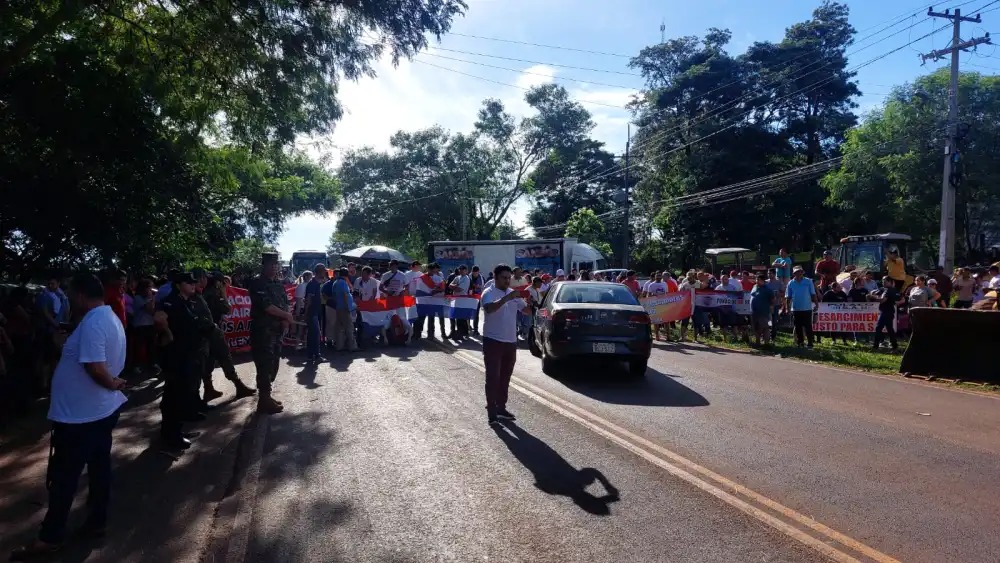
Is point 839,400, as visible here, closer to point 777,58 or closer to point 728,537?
point 728,537

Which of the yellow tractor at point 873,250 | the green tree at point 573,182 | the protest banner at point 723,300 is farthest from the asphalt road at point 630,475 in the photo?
the green tree at point 573,182

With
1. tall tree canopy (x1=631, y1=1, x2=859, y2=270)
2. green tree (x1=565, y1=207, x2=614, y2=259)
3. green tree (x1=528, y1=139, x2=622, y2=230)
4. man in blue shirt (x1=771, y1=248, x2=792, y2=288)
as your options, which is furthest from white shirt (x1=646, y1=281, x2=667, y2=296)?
green tree (x1=528, y1=139, x2=622, y2=230)

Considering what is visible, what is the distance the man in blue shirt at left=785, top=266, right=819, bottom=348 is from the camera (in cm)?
1585

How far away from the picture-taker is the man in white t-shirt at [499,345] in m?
8.31

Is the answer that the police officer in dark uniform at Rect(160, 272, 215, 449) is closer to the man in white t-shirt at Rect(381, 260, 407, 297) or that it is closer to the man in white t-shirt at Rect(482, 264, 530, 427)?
the man in white t-shirt at Rect(482, 264, 530, 427)

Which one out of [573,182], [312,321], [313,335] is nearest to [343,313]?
[312,321]

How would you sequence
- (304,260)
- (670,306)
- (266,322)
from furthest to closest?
(304,260) < (670,306) < (266,322)

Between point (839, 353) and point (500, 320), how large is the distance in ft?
31.7

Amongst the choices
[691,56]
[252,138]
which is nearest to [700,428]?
[252,138]

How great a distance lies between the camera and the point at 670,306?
18.6 m

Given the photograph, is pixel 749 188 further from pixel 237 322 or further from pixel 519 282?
pixel 237 322

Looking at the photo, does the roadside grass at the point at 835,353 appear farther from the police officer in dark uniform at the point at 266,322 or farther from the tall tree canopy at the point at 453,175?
the tall tree canopy at the point at 453,175

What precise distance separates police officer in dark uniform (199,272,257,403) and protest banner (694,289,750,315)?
40.4 ft

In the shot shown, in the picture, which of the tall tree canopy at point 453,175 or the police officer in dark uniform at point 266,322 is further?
the tall tree canopy at point 453,175
